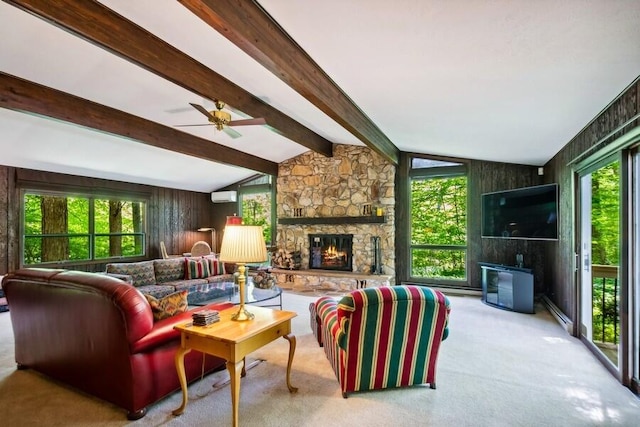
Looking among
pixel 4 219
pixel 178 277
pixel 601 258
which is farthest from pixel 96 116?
pixel 601 258

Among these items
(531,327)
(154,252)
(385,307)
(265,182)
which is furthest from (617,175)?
(154,252)

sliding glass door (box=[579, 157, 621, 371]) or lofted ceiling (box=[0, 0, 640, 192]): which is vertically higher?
lofted ceiling (box=[0, 0, 640, 192])

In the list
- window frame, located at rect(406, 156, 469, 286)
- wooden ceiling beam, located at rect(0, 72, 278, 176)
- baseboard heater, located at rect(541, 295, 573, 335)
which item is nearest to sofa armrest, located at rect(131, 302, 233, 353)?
wooden ceiling beam, located at rect(0, 72, 278, 176)

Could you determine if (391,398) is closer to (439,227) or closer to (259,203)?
(439,227)

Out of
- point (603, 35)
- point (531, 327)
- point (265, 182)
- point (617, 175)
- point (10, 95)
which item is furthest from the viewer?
point (265, 182)

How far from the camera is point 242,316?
7.90 feet

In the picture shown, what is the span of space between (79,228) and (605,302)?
8.24 meters

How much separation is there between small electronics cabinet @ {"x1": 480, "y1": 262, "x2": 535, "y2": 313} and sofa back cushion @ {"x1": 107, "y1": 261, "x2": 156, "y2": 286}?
539 centimetres

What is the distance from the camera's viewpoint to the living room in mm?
2734

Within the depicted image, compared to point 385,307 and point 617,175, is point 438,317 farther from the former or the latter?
point 617,175

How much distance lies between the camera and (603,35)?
190cm

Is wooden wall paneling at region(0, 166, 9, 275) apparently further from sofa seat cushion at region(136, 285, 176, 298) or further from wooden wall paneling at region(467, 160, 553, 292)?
wooden wall paneling at region(467, 160, 553, 292)

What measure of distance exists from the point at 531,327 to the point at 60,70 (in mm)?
6147

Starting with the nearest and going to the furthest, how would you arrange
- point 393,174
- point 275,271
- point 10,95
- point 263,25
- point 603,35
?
point 603,35, point 263,25, point 10,95, point 393,174, point 275,271
